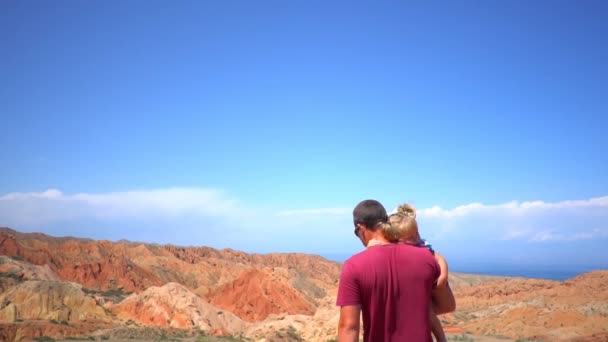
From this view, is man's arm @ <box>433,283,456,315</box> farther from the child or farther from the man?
the man

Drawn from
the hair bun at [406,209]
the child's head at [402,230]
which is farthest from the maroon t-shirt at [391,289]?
the hair bun at [406,209]

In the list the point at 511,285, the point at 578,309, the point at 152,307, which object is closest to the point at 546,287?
the point at 511,285

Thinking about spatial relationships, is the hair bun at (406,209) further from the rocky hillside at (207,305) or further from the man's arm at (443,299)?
the rocky hillside at (207,305)

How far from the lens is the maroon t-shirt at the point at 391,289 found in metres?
3.48

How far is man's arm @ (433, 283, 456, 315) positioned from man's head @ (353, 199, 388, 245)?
601mm

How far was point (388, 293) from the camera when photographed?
350 centimetres

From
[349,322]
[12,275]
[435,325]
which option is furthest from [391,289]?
[12,275]

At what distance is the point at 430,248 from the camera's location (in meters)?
3.82

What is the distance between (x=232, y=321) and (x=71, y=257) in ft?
143

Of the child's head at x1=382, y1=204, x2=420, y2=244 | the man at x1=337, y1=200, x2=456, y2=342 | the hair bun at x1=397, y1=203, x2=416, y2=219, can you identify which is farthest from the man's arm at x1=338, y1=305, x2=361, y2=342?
the hair bun at x1=397, y1=203, x2=416, y2=219

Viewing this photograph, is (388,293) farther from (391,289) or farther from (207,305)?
(207,305)

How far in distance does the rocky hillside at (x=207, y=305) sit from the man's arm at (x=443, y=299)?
19.8 m

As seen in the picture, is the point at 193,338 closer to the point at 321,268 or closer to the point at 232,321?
the point at 232,321

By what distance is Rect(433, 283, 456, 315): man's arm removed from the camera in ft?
12.3
